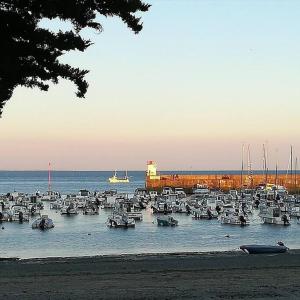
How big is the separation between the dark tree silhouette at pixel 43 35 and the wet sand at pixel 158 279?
25.4ft

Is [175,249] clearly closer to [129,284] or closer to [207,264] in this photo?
[207,264]

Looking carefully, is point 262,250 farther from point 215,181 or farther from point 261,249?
point 215,181

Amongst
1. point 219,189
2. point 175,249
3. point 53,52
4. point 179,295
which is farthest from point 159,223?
point 219,189

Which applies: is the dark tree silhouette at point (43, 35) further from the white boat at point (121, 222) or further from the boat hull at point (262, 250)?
the white boat at point (121, 222)

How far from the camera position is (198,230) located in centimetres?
5291

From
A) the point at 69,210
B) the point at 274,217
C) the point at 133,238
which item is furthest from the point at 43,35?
the point at 69,210

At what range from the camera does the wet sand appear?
575 inches

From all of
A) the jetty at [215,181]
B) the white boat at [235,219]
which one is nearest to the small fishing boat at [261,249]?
the white boat at [235,219]

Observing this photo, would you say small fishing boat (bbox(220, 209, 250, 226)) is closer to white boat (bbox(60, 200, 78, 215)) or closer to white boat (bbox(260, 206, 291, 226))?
white boat (bbox(260, 206, 291, 226))

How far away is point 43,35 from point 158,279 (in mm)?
11273

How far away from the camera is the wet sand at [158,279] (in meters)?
14.6

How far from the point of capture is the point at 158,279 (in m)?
17.5

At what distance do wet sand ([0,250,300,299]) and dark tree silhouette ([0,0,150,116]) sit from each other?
773cm

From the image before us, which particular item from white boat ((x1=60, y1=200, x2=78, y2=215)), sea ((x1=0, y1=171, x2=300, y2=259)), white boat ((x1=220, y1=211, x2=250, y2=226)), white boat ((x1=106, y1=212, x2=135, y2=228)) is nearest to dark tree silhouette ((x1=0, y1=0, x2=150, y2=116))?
sea ((x1=0, y1=171, x2=300, y2=259))
